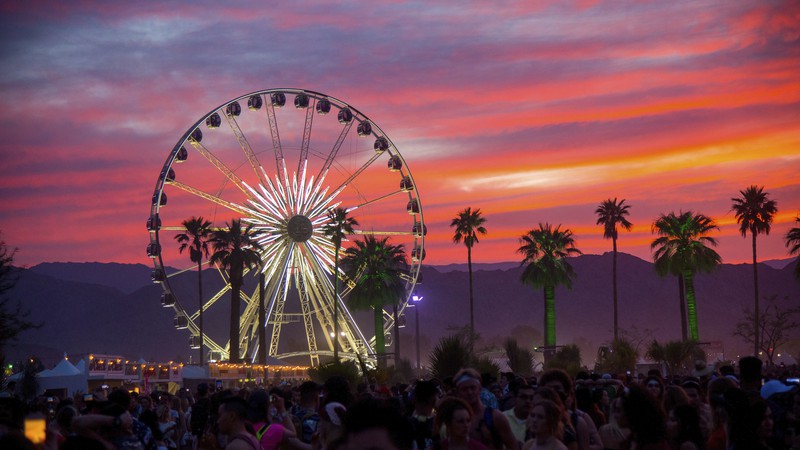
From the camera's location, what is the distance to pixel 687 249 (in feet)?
250

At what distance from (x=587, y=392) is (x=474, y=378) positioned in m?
3.26

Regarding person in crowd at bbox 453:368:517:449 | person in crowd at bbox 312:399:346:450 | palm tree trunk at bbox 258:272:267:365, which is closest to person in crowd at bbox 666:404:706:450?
person in crowd at bbox 453:368:517:449

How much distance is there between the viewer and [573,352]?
72188 millimetres

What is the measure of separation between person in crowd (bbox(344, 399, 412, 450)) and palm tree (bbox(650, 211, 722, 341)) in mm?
73382

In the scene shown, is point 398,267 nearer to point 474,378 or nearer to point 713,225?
point 713,225

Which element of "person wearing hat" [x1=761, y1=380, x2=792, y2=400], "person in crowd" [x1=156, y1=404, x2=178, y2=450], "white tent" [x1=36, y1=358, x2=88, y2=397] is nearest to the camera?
"person wearing hat" [x1=761, y1=380, x2=792, y2=400]

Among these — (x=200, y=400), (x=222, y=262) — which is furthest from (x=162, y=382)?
(x=200, y=400)

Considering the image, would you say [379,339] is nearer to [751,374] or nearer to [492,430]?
[751,374]

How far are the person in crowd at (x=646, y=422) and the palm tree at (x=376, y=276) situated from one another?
63.0 metres

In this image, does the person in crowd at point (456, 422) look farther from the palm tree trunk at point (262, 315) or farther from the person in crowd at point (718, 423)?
the palm tree trunk at point (262, 315)

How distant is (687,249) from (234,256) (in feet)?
98.4

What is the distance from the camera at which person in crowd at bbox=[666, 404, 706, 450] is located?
9.30 m

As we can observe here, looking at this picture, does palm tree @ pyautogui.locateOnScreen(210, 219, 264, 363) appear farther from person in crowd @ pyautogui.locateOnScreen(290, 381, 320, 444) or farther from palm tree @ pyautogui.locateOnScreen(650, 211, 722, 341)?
person in crowd @ pyautogui.locateOnScreen(290, 381, 320, 444)

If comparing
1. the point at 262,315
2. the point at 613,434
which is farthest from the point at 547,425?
the point at 262,315
